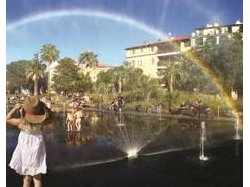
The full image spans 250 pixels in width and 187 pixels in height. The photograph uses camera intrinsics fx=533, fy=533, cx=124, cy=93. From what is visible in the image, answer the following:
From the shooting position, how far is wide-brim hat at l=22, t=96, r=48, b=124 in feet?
20.3

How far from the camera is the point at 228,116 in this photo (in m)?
6.07

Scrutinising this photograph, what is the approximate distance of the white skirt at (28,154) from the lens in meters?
6.12

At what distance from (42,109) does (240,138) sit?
7.55 feet

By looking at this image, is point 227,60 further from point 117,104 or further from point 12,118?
point 12,118

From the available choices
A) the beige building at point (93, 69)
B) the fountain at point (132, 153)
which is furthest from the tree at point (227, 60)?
the fountain at point (132, 153)

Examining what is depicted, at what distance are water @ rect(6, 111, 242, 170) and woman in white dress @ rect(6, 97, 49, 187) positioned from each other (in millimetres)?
95

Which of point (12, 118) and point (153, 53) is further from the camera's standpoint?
point (12, 118)

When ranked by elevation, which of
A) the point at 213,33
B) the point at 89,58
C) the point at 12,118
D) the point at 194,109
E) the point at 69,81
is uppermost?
the point at 213,33

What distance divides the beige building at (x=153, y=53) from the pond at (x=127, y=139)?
1.86 ft

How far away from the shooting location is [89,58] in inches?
244

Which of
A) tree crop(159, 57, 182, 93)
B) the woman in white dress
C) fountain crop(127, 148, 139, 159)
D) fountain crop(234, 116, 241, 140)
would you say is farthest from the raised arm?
fountain crop(234, 116, 241, 140)

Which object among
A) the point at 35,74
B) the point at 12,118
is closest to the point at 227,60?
the point at 35,74

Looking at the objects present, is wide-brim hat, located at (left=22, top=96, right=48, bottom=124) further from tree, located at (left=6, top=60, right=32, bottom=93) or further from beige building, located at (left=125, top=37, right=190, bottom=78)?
beige building, located at (left=125, top=37, right=190, bottom=78)

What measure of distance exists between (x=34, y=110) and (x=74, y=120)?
1.60 ft
